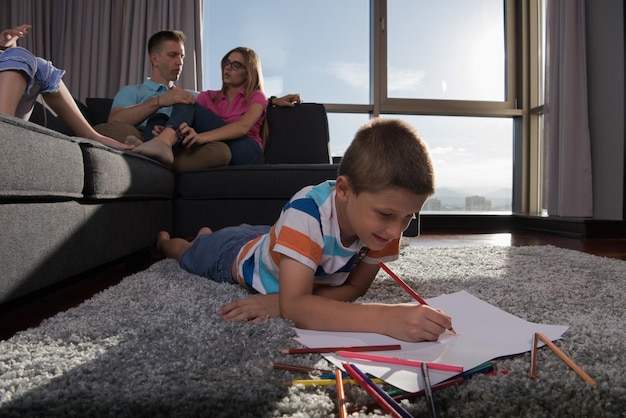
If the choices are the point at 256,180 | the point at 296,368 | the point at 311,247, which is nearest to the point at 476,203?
the point at 256,180

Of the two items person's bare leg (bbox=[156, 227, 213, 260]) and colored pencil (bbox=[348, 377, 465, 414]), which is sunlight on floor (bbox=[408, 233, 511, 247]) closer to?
person's bare leg (bbox=[156, 227, 213, 260])

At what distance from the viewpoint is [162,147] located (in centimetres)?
190

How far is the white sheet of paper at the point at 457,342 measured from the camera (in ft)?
1.97

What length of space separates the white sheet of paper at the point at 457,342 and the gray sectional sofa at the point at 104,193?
55 centimetres

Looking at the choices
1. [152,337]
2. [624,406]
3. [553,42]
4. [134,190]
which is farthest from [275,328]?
[553,42]

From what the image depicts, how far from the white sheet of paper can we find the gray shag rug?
24 mm

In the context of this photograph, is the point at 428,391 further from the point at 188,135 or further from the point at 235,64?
the point at 235,64

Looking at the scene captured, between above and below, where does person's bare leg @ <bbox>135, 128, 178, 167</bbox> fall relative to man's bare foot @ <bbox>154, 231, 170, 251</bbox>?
above

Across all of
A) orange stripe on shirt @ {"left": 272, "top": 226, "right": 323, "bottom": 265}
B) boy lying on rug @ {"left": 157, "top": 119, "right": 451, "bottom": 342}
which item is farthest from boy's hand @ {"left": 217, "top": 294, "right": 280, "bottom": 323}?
orange stripe on shirt @ {"left": 272, "top": 226, "right": 323, "bottom": 265}

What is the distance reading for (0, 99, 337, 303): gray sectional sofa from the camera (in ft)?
2.85

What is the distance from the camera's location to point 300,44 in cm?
384

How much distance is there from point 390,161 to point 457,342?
30cm

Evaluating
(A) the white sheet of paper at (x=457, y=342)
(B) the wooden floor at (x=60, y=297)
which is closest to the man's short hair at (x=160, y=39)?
(B) the wooden floor at (x=60, y=297)

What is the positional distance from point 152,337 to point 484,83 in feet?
12.8
